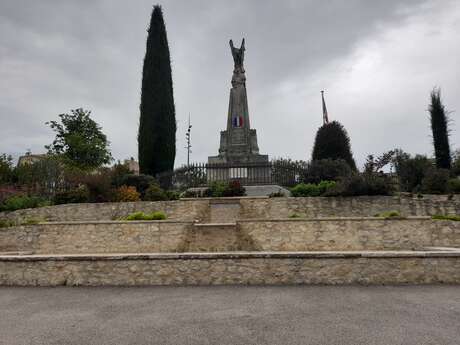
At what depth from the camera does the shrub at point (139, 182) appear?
15.1m

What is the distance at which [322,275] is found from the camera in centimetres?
620

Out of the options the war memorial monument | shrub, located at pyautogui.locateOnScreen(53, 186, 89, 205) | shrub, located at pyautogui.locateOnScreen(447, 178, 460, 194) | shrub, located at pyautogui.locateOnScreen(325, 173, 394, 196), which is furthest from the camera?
the war memorial monument

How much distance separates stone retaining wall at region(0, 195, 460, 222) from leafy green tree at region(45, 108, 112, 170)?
15.4m

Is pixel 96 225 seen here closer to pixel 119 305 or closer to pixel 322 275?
pixel 119 305

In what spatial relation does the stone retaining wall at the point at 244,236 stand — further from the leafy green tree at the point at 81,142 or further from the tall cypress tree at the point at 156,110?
the leafy green tree at the point at 81,142

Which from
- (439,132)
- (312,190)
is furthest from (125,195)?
(439,132)

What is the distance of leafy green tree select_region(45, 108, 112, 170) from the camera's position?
2689 centimetres

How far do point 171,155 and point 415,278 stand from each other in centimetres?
1604

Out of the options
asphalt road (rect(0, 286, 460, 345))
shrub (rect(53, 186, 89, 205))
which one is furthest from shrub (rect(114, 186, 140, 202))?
asphalt road (rect(0, 286, 460, 345))

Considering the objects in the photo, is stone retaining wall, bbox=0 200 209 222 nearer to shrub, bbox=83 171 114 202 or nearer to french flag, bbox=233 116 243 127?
shrub, bbox=83 171 114 202

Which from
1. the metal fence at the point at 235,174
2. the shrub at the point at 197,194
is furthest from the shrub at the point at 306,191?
the shrub at the point at 197,194

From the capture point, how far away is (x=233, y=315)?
14.7ft

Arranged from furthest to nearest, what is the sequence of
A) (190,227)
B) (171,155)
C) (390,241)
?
(171,155) → (190,227) → (390,241)

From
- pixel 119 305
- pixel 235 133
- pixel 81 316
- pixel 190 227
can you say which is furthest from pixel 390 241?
pixel 235 133
